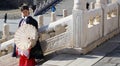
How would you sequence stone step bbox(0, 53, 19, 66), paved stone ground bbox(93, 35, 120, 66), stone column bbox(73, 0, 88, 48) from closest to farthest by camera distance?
paved stone ground bbox(93, 35, 120, 66), stone column bbox(73, 0, 88, 48), stone step bbox(0, 53, 19, 66)

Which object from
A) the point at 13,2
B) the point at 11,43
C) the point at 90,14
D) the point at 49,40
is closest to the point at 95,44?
the point at 90,14

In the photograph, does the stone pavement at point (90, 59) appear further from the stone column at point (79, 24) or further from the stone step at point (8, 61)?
the stone column at point (79, 24)

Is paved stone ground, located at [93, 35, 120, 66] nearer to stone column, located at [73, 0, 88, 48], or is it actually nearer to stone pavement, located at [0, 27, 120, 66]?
stone pavement, located at [0, 27, 120, 66]

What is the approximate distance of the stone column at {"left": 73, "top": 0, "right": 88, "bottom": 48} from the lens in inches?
289

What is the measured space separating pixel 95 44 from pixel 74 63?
1.59 metres

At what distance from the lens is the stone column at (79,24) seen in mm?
7352

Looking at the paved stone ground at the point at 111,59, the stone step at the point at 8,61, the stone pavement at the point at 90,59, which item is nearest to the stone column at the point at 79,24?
the stone pavement at the point at 90,59

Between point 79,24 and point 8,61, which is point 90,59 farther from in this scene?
point 8,61

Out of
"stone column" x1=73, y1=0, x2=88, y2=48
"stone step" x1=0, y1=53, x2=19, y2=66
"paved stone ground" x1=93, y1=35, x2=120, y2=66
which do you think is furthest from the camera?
"stone step" x1=0, y1=53, x2=19, y2=66

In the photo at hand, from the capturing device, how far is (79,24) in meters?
7.40

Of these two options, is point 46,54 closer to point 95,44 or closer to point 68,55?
point 68,55

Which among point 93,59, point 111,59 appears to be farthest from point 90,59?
point 111,59

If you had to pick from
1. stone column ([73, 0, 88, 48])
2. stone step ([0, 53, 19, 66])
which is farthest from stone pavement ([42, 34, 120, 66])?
stone step ([0, 53, 19, 66])

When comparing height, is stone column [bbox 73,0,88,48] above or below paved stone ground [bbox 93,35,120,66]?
above
